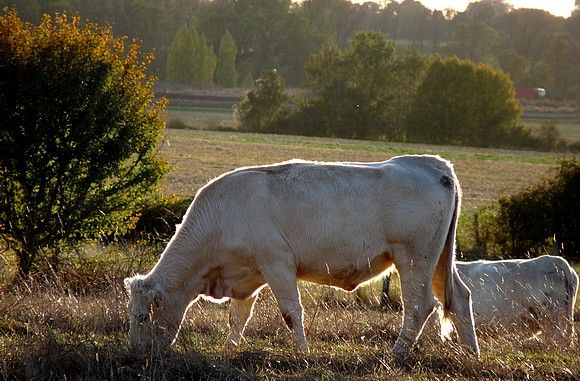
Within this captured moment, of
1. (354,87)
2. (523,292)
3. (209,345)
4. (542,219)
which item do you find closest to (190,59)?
(354,87)

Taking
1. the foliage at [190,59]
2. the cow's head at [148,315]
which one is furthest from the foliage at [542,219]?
the foliage at [190,59]

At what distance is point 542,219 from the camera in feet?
79.3

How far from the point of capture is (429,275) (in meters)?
10.2

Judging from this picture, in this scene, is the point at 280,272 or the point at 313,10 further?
the point at 313,10

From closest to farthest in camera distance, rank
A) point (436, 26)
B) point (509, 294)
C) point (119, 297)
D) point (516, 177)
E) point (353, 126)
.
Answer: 1. point (119, 297)
2. point (509, 294)
3. point (516, 177)
4. point (353, 126)
5. point (436, 26)

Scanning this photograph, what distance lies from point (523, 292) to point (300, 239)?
185 inches

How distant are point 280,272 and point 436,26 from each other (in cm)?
15752

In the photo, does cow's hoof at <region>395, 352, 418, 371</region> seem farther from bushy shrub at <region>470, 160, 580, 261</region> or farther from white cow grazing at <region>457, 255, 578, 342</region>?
bushy shrub at <region>470, 160, 580, 261</region>

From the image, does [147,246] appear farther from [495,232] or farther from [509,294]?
[495,232]

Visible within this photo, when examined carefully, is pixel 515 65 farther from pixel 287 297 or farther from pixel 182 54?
pixel 287 297

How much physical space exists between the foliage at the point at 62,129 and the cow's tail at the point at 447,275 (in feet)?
23.6

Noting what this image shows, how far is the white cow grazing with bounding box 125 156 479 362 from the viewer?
9.77 m

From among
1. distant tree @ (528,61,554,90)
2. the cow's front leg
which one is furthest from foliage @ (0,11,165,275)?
distant tree @ (528,61,554,90)

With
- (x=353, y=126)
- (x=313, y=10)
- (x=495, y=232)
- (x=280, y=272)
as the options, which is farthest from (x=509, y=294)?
(x=313, y=10)
